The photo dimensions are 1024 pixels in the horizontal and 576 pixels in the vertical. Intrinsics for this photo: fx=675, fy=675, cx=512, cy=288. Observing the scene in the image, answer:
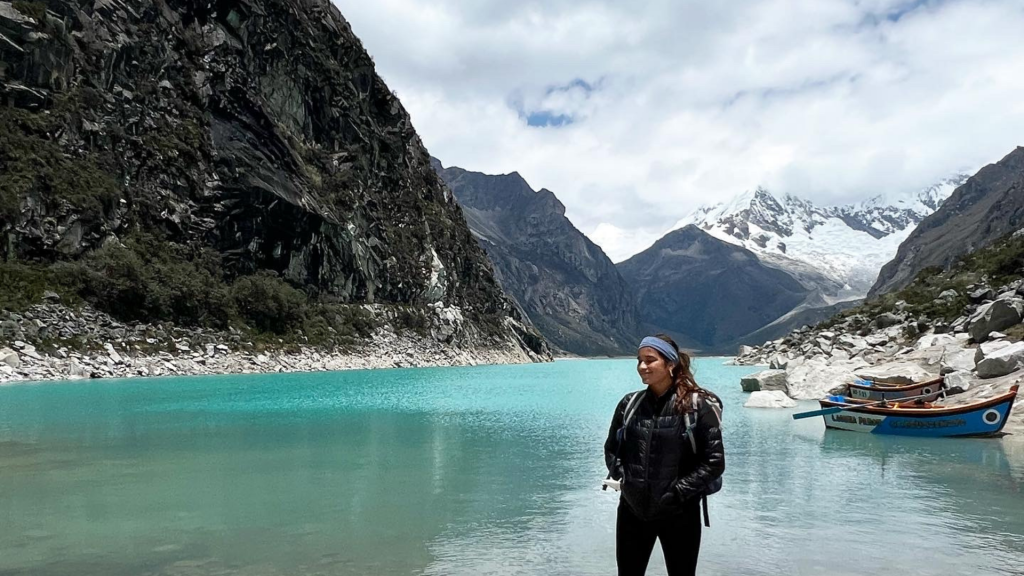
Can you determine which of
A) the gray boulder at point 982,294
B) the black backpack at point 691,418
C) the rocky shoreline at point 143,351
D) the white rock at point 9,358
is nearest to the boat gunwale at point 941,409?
the black backpack at point 691,418

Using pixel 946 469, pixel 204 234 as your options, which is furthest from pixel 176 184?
pixel 946 469

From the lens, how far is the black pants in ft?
19.5

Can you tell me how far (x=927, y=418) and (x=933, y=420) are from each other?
0.20 meters

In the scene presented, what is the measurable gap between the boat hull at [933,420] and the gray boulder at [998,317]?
1358cm

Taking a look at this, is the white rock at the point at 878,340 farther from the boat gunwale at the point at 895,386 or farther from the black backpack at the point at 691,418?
the black backpack at the point at 691,418

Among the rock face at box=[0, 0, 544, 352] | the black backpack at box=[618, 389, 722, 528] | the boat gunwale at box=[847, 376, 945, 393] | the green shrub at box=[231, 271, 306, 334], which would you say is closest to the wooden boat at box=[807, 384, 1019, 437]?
the boat gunwale at box=[847, 376, 945, 393]

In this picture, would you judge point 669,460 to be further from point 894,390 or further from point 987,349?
point 987,349

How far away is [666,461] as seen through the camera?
586cm

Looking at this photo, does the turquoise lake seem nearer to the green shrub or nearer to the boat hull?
the boat hull

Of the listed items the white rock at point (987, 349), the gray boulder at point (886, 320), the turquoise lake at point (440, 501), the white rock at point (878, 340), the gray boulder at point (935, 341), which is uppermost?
the gray boulder at point (886, 320)

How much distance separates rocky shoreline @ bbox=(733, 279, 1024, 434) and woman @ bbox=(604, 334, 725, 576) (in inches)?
943

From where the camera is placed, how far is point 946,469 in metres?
18.9

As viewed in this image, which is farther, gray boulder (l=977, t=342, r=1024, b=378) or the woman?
gray boulder (l=977, t=342, r=1024, b=378)

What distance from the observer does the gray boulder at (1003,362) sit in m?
27.6
